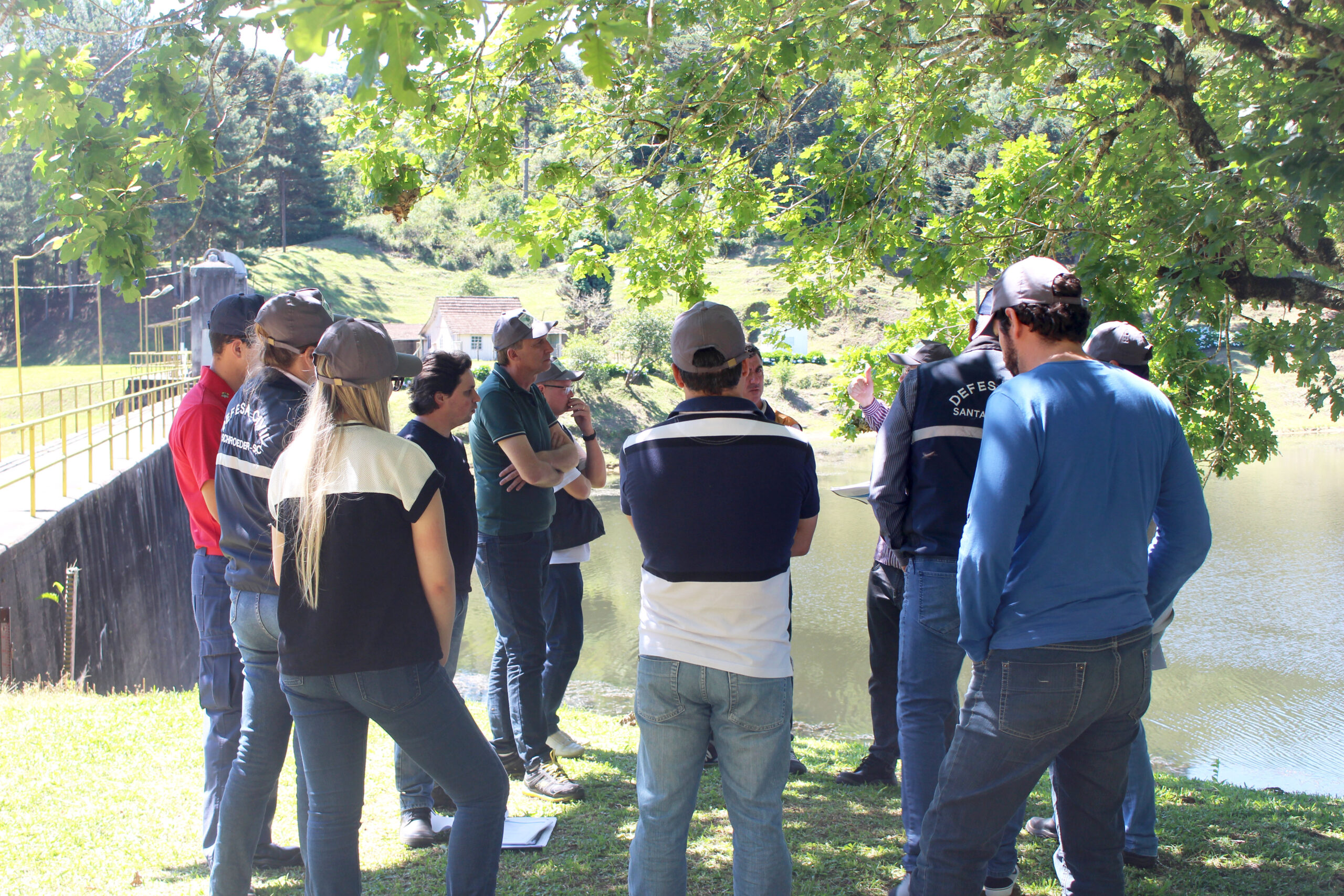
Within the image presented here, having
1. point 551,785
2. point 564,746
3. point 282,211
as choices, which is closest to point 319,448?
point 551,785

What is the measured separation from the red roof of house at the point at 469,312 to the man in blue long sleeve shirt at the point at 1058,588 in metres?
52.2

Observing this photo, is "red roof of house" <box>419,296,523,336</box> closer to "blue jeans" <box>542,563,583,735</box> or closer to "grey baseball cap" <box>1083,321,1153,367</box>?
"blue jeans" <box>542,563,583,735</box>

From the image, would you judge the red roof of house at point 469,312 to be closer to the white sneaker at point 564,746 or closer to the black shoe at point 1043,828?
the white sneaker at point 564,746

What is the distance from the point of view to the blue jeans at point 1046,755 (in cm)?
225

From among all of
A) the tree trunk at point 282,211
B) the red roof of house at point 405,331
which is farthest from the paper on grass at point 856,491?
the tree trunk at point 282,211

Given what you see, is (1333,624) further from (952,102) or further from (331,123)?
(331,123)

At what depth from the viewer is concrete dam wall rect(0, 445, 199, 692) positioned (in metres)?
7.15

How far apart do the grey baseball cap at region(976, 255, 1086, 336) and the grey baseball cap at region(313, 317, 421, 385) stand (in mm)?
1635

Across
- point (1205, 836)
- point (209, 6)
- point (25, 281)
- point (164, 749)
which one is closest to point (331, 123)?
point (209, 6)

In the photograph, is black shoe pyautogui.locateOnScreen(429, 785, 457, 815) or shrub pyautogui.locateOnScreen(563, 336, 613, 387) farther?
shrub pyautogui.locateOnScreen(563, 336, 613, 387)

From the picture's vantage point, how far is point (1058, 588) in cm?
226

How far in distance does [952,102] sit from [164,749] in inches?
250

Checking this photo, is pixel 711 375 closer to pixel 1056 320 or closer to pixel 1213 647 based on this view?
pixel 1056 320

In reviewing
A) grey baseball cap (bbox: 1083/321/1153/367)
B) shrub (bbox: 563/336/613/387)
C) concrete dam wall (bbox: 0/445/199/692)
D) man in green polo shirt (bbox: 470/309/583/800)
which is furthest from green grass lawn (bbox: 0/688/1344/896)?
shrub (bbox: 563/336/613/387)
